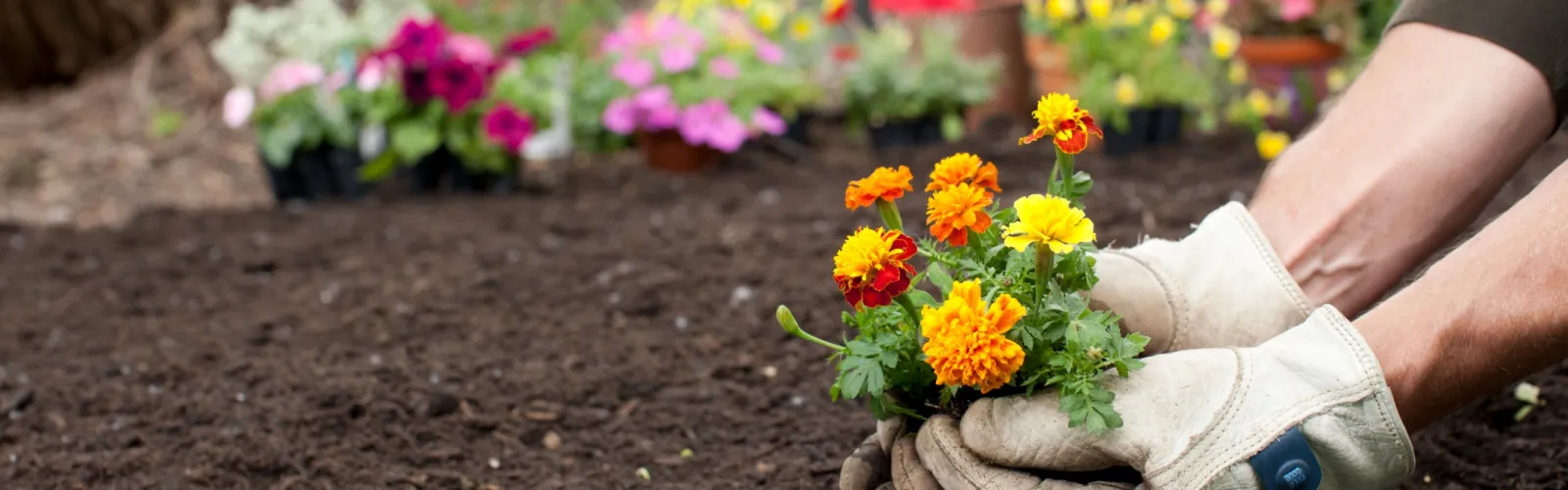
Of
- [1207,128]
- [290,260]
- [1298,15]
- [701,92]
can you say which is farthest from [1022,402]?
[1298,15]

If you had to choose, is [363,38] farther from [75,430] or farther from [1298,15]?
[1298,15]

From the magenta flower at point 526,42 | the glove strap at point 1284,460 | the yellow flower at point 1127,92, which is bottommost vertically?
the yellow flower at point 1127,92

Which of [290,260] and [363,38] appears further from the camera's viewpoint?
[363,38]

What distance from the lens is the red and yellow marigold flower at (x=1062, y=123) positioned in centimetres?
118

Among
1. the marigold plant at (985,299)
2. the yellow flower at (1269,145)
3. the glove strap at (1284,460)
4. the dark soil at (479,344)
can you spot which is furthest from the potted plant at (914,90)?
the glove strap at (1284,460)

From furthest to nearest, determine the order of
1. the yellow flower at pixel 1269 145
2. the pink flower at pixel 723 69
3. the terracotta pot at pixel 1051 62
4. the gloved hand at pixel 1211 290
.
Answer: the terracotta pot at pixel 1051 62
the pink flower at pixel 723 69
the yellow flower at pixel 1269 145
the gloved hand at pixel 1211 290

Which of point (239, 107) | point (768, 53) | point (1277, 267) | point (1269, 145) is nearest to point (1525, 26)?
point (1277, 267)

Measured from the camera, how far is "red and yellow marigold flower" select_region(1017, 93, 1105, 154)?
118 cm

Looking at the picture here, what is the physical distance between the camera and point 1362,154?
152 centimetres

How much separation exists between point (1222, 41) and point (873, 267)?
9.42ft

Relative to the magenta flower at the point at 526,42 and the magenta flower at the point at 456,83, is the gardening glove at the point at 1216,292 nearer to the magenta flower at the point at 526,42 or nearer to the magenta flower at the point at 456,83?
the magenta flower at the point at 456,83

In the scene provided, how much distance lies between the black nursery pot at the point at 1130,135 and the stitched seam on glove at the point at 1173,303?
232cm

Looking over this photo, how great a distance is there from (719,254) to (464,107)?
119 centimetres

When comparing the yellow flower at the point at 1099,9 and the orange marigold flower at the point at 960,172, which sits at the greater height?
the orange marigold flower at the point at 960,172
